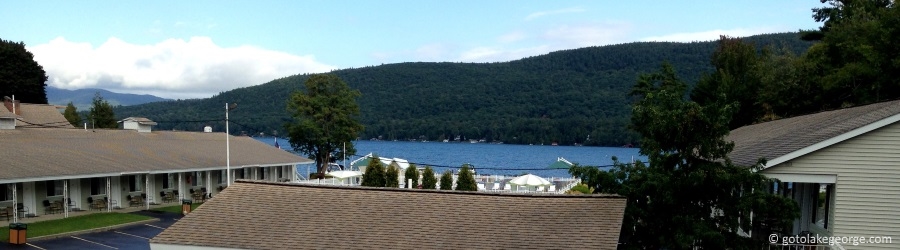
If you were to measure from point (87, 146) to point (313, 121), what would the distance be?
21.8 m

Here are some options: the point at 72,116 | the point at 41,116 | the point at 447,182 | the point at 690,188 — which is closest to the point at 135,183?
the point at 447,182

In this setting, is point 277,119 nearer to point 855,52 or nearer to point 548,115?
point 548,115

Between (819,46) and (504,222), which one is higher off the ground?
(819,46)

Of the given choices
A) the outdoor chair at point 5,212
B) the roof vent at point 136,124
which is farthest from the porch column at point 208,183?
the outdoor chair at point 5,212

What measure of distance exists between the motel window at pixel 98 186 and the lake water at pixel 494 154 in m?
54.2

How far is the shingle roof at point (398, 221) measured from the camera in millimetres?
13438

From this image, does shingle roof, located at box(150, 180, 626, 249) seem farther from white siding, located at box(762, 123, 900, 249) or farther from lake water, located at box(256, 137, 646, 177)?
lake water, located at box(256, 137, 646, 177)

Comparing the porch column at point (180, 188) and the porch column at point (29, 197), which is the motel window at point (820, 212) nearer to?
the porch column at point (29, 197)

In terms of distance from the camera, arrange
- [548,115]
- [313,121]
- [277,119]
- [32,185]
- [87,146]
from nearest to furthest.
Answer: [32,185] < [87,146] < [313,121] < [277,119] < [548,115]

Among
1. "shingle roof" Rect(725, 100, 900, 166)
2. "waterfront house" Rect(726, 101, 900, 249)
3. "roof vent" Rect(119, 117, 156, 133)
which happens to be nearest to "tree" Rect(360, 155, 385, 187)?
"roof vent" Rect(119, 117, 156, 133)

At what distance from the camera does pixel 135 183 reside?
37031mm

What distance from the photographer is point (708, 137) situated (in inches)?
562

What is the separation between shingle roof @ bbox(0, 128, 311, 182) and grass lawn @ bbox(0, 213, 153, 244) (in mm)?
2082

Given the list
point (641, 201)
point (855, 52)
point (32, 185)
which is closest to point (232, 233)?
point (641, 201)
